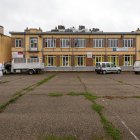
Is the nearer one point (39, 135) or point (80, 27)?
point (39, 135)

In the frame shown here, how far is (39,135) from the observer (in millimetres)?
7660

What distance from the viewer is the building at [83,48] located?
Result: 5925 centimetres

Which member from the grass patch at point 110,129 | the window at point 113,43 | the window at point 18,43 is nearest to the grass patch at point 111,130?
the grass patch at point 110,129

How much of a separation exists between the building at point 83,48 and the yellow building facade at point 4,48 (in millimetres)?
4244

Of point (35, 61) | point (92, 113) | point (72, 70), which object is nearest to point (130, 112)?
point (92, 113)

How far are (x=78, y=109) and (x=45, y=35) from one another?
158 ft

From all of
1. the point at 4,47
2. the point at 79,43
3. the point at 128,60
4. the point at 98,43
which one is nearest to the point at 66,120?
the point at 4,47

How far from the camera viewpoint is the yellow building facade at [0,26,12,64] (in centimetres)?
5651

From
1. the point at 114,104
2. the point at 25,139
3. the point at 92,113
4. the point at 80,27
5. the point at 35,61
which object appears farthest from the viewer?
the point at 80,27

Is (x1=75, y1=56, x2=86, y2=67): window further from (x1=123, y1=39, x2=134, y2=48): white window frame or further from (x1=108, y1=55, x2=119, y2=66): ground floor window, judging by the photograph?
(x1=123, y1=39, x2=134, y2=48): white window frame

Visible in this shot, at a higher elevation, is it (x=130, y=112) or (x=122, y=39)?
(x=122, y=39)

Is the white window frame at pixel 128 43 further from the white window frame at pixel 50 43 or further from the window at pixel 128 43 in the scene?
the white window frame at pixel 50 43

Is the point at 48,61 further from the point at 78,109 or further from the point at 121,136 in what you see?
the point at 121,136

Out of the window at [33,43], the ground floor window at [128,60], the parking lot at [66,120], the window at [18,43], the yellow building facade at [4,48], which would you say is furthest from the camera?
the ground floor window at [128,60]
